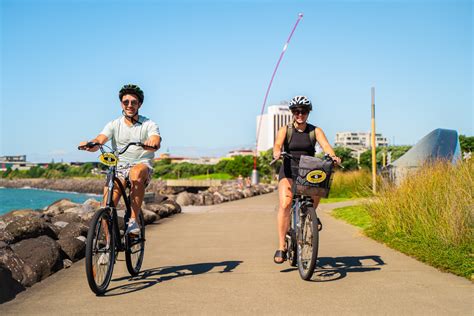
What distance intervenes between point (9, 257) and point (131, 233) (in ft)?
4.29

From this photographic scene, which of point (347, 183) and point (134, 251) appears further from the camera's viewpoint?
point (347, 183)

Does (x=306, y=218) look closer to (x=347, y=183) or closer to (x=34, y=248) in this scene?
(x=34, y=248)

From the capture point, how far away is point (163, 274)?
260 inches

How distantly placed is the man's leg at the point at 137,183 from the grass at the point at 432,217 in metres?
3.47

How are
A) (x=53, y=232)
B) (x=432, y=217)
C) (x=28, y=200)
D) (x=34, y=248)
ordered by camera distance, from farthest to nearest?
(x=28, y=200), (x=53, y=232), (x=432, y=217), (x=34, y=248)

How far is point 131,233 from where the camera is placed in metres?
6.20

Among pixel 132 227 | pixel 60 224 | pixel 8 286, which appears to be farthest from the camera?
pixel 60 224

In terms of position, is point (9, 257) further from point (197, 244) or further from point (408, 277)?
point (408, 277)

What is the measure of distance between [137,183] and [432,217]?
432cm

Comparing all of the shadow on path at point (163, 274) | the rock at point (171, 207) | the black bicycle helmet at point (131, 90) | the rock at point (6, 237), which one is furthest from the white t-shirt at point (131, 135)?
the rock at point (171, 207)

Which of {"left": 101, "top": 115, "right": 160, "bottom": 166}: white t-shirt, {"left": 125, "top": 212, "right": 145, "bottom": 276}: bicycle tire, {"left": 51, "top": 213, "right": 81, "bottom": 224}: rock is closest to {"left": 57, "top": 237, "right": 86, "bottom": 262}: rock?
{"left": 125, "top": 212, "right": 145, "bottom": 276}: bicycle tire

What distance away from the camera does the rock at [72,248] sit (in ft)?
24.7

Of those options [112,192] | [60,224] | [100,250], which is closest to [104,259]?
[100,250]

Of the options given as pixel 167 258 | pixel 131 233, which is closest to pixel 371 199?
pixel 167 258
